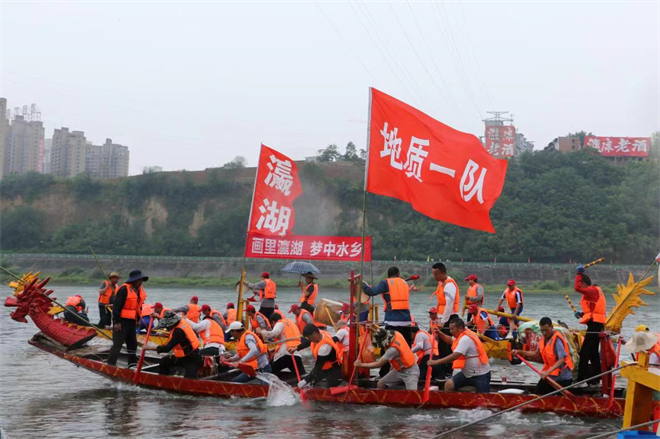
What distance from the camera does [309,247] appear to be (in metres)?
13.8

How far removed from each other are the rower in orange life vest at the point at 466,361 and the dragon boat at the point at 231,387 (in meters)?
0.26

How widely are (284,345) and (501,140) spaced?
325 ft

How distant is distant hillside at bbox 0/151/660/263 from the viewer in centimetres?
6319

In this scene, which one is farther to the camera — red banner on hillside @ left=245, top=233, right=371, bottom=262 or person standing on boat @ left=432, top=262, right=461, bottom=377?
person standing on boat @ left=432, top=262, right=461, bottom=377

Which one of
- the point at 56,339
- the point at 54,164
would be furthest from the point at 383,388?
the point at 54,164

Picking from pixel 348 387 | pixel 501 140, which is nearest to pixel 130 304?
pixel 348 387

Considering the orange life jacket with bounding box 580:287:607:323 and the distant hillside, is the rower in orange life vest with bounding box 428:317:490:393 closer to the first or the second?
the orange life jacket with bounding box 580:287:607:323

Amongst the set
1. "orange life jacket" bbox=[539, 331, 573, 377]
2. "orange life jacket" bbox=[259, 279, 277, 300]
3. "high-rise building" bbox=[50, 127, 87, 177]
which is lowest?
"orange life jacket" bbox=[539, 331, 573, 377]

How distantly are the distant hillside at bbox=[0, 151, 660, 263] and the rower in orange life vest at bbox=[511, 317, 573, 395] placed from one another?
53.7 metres

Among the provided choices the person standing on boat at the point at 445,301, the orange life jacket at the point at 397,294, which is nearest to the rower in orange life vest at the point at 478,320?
the person standing on boat at the point at 445,301

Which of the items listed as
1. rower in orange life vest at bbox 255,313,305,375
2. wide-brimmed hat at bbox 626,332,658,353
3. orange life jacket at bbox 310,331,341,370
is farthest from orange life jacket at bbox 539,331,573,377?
rower in orange life vest at bbox 255,313,305,375

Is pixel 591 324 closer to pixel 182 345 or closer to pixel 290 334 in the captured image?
pixel 290 334

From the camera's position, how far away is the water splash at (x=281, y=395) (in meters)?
11.2

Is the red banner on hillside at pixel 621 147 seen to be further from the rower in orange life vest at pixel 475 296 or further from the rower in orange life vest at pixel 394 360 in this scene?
the rower in orange life vest at pixel 394 360
